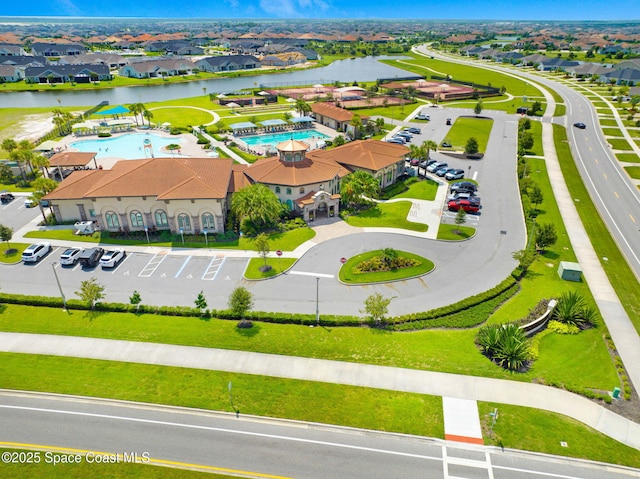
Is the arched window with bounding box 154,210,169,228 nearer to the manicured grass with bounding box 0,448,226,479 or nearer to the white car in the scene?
the white car

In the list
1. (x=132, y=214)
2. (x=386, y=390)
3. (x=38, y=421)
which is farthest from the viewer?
(x=132, y=214)

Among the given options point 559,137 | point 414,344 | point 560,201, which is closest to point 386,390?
point 414,344

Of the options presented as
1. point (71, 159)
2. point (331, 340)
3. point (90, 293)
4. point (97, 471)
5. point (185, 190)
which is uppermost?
point (185, 190)

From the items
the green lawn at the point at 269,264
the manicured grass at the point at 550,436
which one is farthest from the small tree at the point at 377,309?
the green lawn at the point at 269,264

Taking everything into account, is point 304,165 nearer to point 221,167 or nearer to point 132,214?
point 221,167

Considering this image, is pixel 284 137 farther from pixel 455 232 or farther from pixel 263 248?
pixel 263 248

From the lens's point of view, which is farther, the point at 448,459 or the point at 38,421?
the point at 38,421

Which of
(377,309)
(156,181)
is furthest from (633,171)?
(156,181)
